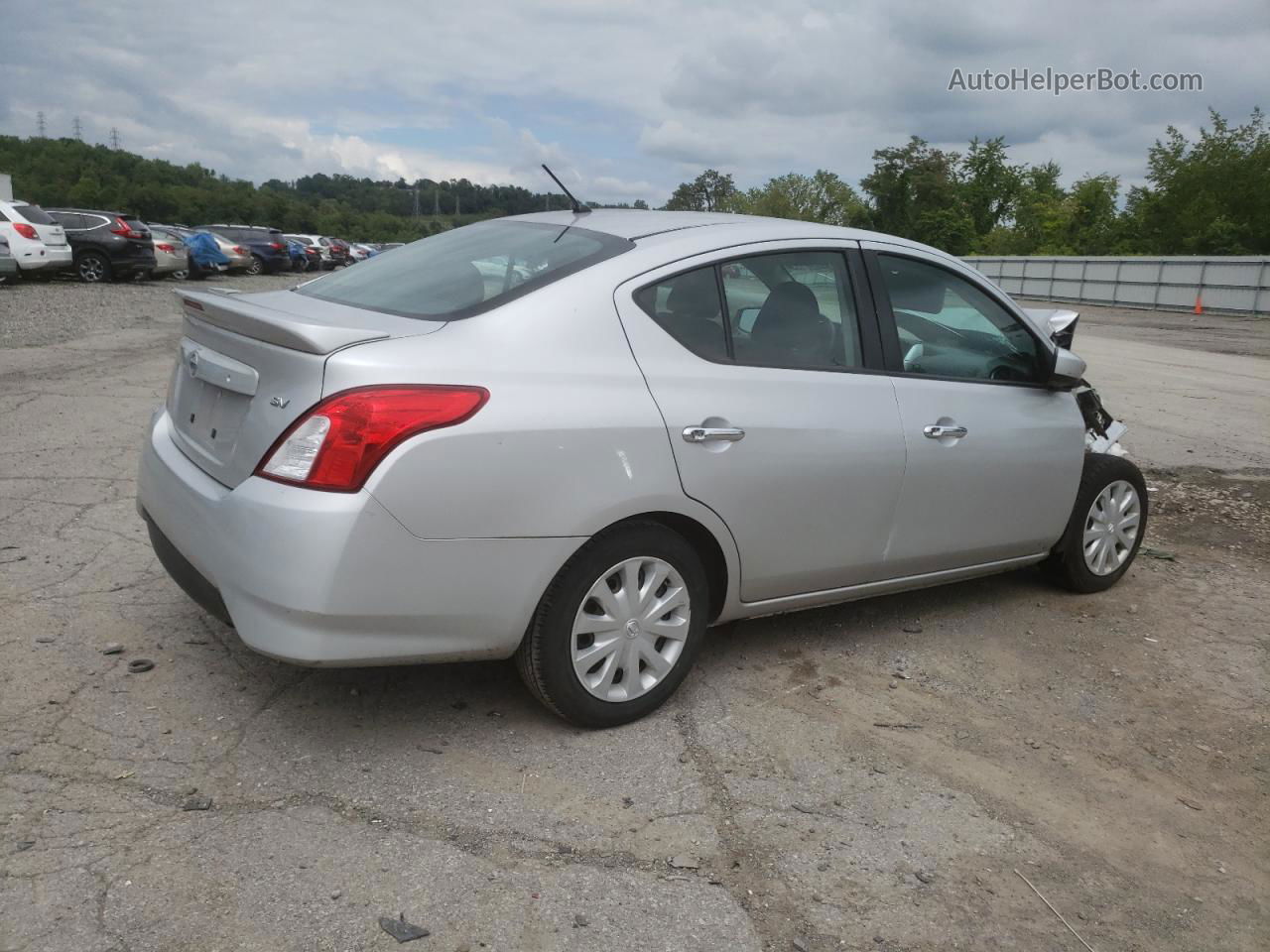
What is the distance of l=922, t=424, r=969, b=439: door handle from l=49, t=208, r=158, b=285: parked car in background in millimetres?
23266

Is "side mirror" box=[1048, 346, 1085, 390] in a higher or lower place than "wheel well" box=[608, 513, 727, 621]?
higher

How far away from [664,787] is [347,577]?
1.09m

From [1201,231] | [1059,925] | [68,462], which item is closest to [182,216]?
[1201,231]

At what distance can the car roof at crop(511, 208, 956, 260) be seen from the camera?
12.3ft

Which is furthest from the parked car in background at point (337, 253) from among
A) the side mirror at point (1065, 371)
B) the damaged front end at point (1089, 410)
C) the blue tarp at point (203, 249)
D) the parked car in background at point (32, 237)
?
the side mirror at point (1065, 371)

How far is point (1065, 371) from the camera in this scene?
14.7ft

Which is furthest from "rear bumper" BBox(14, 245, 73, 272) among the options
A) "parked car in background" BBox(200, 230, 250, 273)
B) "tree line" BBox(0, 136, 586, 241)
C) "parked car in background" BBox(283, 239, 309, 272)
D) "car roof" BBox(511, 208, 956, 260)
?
"tree line" BBox(0, 136, 586, 241)

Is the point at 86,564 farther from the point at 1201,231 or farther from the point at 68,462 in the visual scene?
the point at 1201,231

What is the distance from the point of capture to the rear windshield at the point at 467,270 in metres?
3.38

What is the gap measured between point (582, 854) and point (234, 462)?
146cm

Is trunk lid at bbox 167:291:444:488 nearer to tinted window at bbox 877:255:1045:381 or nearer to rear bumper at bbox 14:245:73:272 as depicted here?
tinted window at bbox 877:255:1045:381

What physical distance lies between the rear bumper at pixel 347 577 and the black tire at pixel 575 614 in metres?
0.06

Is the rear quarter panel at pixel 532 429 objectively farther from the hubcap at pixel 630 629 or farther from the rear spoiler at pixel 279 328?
the hubcap at pixel 630 629

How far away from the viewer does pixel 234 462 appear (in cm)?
308
